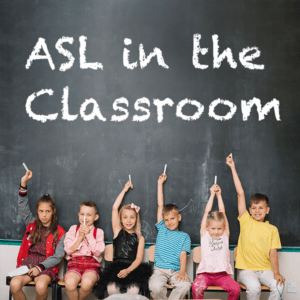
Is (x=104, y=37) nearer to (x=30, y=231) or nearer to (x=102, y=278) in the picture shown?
(x=30, y=231)

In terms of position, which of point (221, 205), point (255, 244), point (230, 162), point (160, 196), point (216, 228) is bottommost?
point (255, 244)

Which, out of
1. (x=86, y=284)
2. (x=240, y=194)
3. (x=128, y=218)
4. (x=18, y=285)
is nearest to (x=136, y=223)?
(x=128, y=218)

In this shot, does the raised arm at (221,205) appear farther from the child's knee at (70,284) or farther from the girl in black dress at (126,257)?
the child's knee at (70,284)

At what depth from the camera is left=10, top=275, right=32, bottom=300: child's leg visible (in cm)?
274

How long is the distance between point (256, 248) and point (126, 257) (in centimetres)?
133

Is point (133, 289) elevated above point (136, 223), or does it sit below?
below

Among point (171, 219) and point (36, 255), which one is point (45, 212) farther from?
point (171, 219)

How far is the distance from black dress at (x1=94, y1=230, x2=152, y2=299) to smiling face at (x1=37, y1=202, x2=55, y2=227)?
0.74m

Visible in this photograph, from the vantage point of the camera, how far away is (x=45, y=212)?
3.12m

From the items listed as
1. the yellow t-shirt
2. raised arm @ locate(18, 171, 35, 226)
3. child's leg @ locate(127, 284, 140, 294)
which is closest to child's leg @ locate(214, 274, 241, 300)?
the yellow t-shirt

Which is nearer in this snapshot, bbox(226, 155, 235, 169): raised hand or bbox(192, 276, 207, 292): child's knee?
bbox(192, 276, 207, 292): child's knee

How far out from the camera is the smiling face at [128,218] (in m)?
3.11

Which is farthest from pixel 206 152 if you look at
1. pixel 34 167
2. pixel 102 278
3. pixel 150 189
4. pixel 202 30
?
pixel 34 167

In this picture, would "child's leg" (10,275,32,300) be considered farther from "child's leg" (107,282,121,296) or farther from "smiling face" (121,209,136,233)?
"smiling face" (121,209,136,233)
